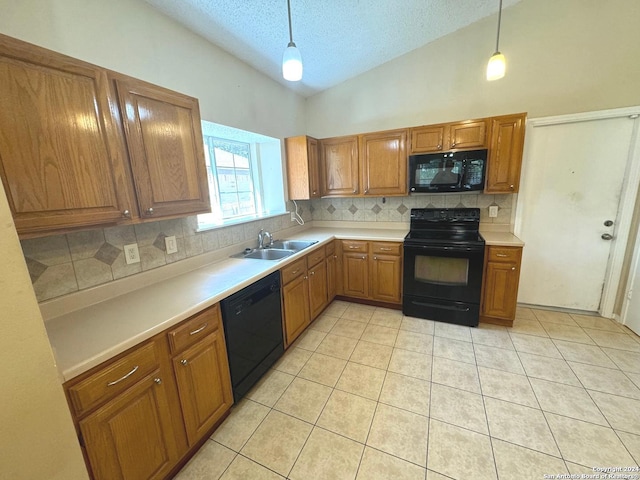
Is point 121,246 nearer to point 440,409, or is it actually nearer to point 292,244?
point 292,244

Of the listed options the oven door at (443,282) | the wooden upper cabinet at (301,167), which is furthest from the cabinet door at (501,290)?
the wooden upper cabinet at (301,167)

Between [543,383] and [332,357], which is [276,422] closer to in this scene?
[332,357]

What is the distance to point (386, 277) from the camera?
9.96ft

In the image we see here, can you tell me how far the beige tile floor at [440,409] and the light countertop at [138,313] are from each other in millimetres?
903

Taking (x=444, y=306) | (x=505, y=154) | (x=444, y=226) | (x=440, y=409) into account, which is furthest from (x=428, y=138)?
(x=440, y=409)

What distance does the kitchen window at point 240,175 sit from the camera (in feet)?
8.14

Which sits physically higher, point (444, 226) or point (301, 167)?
point (301, 167)

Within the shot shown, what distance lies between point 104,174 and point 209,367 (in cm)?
118

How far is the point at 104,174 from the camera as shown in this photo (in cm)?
126

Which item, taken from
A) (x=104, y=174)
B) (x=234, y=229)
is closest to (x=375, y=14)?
(x=234, y=229)

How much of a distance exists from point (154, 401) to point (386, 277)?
242cm

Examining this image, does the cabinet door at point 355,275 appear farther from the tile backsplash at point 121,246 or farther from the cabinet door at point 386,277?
the tile backsplash at point 121,246

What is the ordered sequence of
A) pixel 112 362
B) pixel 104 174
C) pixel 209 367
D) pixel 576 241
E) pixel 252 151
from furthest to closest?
pixel 252 151
pixel 576 241
pixel 209 367
pixel 104 174
pixel 112 362

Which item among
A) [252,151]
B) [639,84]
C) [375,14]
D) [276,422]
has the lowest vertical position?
[276,422]
